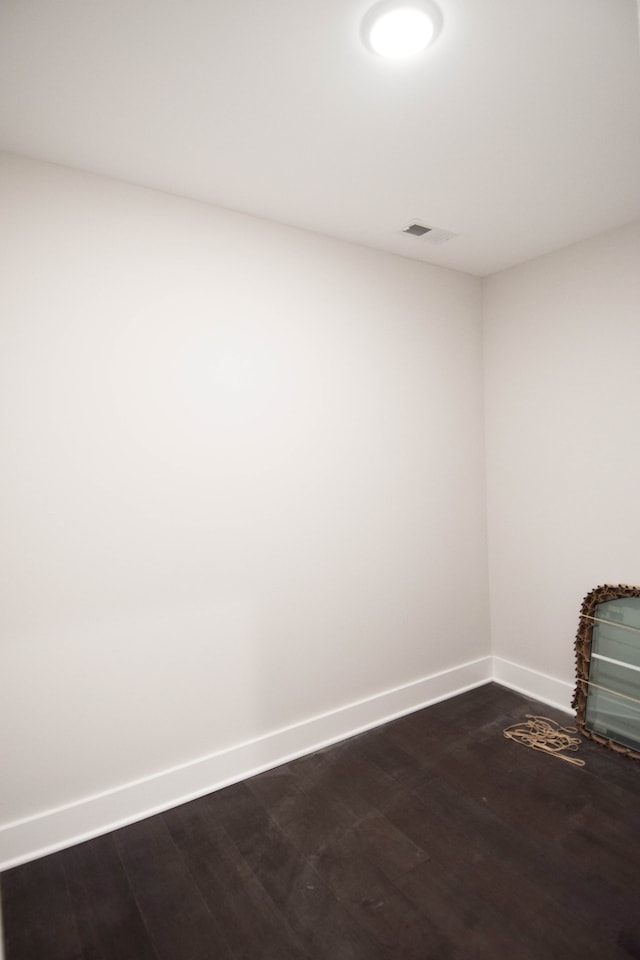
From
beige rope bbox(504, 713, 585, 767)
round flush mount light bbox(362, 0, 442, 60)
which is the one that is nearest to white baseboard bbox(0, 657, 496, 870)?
beige rope bbox(504, 713, 585, 767)

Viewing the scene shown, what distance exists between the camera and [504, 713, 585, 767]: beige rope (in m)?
2.66

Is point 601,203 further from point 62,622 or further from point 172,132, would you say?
point 62,622

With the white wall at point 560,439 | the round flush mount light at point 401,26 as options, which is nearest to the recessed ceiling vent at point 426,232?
the white wall at point 560,439

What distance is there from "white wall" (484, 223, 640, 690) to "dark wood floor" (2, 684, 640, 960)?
886 millimetres

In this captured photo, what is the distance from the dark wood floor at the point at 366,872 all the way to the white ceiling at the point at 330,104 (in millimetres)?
2587

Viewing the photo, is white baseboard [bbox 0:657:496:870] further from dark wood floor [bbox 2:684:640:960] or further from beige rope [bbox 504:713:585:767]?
beige rope [bbox 504:713:585:767]

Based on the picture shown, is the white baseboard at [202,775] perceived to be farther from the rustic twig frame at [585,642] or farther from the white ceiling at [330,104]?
the white ceiling at [330,104]

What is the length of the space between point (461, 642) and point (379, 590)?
0.79 m

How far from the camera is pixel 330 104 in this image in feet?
5.47

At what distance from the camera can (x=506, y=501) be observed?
336cm

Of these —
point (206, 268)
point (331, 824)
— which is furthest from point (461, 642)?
point (206, 268)

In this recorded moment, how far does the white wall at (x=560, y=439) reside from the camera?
8.94 feet

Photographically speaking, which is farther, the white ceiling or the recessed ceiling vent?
the recessed ceiling vent

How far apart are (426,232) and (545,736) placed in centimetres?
266
